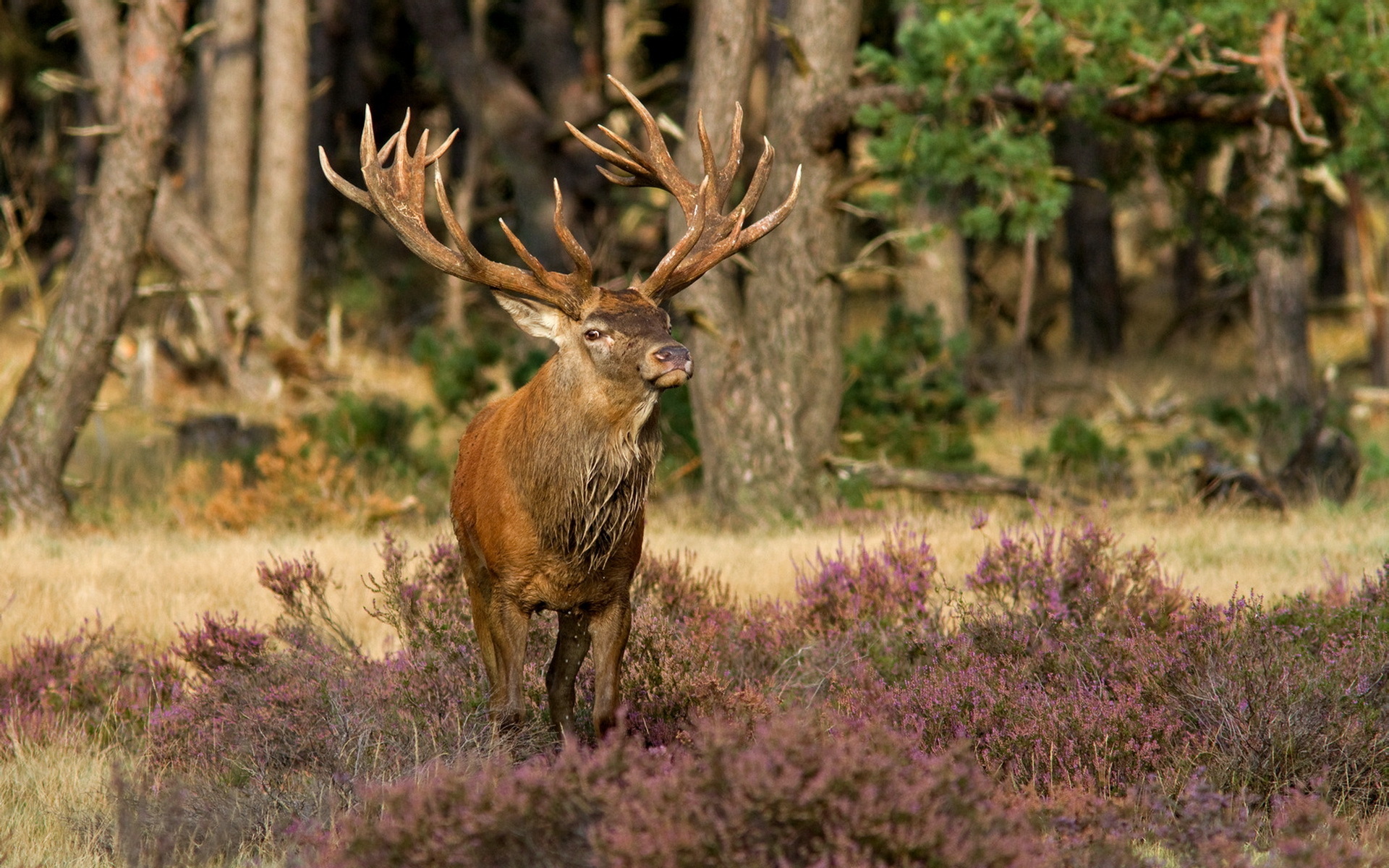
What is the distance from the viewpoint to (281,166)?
17.5 meters

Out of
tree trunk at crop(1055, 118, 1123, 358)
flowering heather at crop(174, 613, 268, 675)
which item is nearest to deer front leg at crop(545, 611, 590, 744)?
flowering heather at crop(174, 613, 268, 675)

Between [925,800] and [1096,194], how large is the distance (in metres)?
17.5

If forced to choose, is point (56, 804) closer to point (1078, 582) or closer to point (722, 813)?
point (722, 813)

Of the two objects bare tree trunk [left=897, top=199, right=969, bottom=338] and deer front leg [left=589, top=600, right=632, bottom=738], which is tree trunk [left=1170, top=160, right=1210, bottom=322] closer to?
bare tree trunk [left=897, top=199, right=969, bottom=338]

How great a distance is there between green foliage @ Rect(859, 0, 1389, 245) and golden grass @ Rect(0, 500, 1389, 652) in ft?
7.29

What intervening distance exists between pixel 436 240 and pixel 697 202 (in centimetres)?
116

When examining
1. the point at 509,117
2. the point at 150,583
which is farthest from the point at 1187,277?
the point at 150,583

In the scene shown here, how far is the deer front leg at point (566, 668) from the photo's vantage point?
606cm

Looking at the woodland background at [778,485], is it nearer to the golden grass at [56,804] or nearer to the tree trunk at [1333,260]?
the golden grass at [56,804]

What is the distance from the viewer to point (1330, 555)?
8.91 meters

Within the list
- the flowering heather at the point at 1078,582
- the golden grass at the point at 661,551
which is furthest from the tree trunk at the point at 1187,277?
the flowering heather at the point at 1078,582

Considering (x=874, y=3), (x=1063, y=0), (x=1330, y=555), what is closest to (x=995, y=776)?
(x=1330, y=555)

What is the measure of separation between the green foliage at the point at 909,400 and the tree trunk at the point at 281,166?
7.66m

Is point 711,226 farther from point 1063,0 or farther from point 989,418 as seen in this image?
point 989,418
